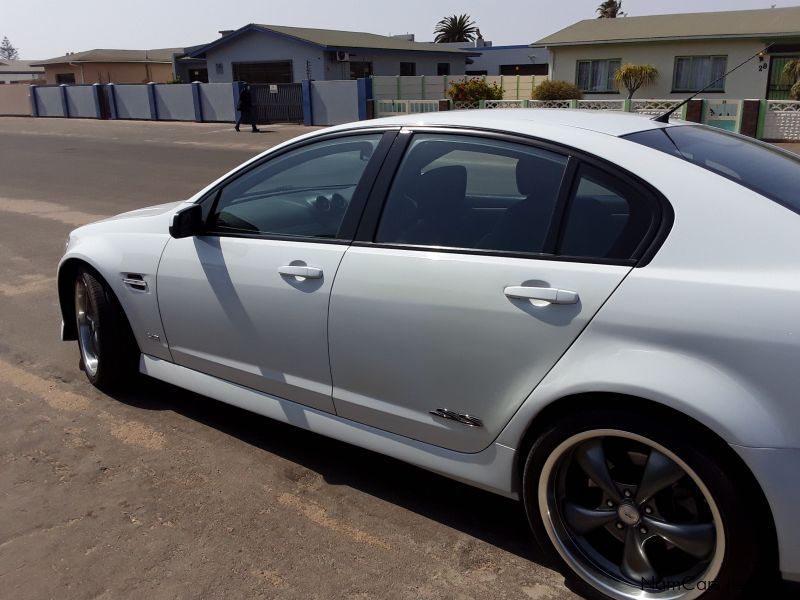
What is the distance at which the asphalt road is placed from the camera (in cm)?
279

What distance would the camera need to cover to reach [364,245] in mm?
3086

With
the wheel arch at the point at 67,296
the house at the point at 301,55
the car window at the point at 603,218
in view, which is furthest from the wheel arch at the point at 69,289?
the house at the point at 301,55

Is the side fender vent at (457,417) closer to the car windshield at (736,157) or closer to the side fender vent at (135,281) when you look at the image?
the car windshield at (736,157)

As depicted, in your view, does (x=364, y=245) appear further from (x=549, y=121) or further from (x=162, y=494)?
(x=162, y=494)

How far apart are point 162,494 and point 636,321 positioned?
7.52ft

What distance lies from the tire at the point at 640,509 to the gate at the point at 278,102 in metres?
29.5

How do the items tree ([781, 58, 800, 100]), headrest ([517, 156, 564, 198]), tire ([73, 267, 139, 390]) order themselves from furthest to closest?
1. tree ([781, 58, 800, 100])
2. tire ([73, 267, 139, 390])
3. headrest ([517, 156, 564, 198])

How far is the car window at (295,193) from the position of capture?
134 inches

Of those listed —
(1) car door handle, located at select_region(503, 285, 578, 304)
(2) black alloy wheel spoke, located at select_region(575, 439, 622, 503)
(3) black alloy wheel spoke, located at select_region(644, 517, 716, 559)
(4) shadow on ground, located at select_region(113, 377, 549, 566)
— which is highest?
(1) car door handle, located at select_region(503, 285, 578, 304)

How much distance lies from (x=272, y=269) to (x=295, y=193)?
657 millimetres

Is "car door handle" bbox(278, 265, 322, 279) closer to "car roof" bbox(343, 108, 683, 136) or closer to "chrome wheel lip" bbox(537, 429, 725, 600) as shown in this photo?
"car roof" bbox(343, 108, 683, 136)

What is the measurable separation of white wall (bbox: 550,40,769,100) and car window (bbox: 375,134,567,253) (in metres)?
27.0

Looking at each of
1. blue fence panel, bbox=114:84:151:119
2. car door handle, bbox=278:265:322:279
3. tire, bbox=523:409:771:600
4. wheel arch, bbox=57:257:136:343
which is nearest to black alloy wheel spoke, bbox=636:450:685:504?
tire, bbox=523:409:771:600

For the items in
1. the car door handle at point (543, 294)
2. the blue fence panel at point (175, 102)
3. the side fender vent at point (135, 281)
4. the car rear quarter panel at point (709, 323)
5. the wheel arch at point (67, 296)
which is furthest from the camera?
the blue fence panel at point (175, 102)
